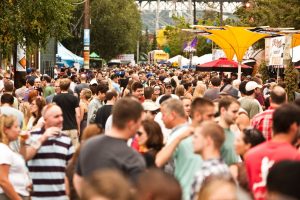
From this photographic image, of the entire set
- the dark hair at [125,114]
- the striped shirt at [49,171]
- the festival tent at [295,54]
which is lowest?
the striped shirt at [49,171]

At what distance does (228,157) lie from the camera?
28.8 ft

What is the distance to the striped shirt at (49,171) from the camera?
929cm

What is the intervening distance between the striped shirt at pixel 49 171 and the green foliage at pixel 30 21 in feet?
57.0

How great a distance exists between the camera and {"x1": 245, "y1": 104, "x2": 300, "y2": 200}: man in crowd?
7512 millimetres

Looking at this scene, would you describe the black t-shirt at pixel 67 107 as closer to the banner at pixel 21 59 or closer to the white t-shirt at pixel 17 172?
the white t-shirt at pixel 17 172

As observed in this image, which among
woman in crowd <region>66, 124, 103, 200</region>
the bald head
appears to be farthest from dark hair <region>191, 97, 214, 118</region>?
the bald head

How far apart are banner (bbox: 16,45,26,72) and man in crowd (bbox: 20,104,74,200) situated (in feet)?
62.2

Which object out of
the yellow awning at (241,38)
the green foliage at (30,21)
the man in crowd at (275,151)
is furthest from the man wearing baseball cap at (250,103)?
the yellow awning at (241,38)

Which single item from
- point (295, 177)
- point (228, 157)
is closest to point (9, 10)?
point (228, 157)

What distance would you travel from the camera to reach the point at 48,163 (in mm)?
9320

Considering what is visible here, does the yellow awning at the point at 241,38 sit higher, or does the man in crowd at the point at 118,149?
the yellow awning at the point at 241,38

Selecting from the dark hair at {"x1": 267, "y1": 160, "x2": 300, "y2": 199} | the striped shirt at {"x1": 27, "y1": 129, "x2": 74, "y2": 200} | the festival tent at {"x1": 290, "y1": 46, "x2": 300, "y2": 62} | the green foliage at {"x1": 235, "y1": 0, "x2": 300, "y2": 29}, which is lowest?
the striped shirt at {"x1": 27, "y1": 129, "x2": 74, "y2": 200}

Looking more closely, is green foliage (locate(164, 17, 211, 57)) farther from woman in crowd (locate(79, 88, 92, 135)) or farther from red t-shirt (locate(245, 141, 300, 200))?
red t-shirt (locate(245, 141, 300, 200))

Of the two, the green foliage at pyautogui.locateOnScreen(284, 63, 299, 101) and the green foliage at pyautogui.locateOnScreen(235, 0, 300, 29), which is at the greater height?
the green foliage at pyautogui.locateOnScreen(235, 0, 300, 29)
